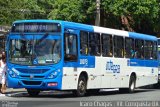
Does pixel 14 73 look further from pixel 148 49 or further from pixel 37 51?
pixel 148 49

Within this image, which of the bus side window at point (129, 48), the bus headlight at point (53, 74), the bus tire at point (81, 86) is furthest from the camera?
the bus side window at point (129, 48)

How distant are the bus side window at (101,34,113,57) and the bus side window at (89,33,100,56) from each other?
461 mm

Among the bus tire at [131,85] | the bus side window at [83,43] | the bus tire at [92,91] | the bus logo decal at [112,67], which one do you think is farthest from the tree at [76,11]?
the bus side window at [83,43]

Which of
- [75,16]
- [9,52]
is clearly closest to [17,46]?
[9,52]

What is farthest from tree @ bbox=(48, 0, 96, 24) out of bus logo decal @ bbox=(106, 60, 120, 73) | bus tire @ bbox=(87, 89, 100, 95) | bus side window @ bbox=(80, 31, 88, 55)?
bus side window @ bbox=(80, 31, 88, 55)

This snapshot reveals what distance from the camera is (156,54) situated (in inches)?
1158

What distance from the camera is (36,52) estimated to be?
19.8 metres

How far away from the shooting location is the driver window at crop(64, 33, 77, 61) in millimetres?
20016

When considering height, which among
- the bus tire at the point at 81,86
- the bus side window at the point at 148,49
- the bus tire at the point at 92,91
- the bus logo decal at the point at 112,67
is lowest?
the bus tire at the point at 92,91

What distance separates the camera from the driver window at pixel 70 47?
20016 mm

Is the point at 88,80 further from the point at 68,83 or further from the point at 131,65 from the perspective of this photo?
the point at 131,65

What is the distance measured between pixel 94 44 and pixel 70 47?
2.11 meters

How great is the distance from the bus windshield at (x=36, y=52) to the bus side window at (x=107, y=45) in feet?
11.9

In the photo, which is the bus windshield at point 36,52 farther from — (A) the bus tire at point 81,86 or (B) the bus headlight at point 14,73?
(A) the bus tire at point 81,86
